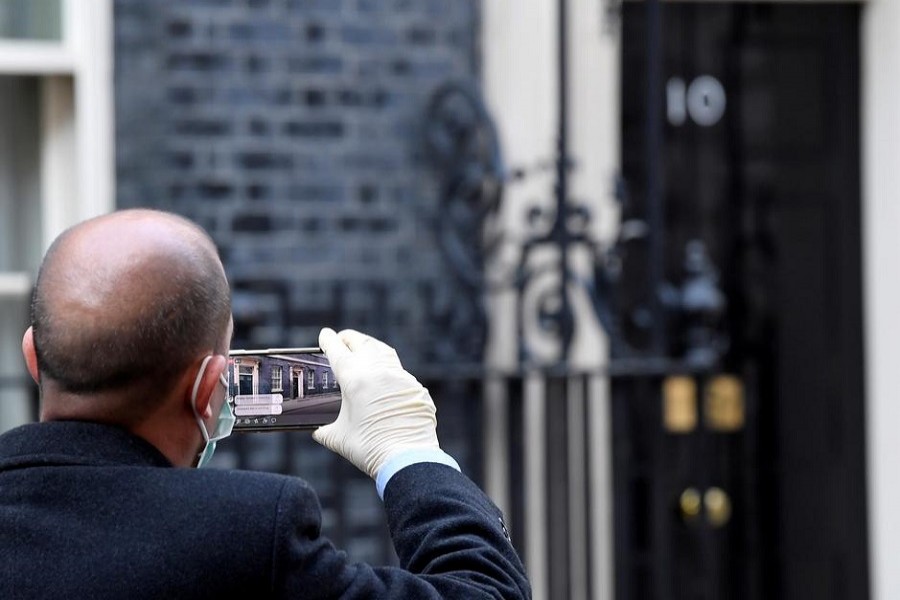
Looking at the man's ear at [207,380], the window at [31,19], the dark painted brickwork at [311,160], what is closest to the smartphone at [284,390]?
the man's ear at [207,380]

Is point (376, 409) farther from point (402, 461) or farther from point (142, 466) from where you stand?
point (142, 466)

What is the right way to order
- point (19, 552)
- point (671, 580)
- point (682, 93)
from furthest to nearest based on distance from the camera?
point (682, 93)
point (671, 580)
point (19, 552)

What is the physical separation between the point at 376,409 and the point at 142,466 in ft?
1.21

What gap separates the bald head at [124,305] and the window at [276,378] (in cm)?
29

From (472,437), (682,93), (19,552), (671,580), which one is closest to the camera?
(19,552)

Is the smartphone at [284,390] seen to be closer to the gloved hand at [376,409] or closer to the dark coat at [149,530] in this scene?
the gloved hand at [376,409]

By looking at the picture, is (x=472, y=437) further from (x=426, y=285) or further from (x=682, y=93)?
(x=682, y=93)

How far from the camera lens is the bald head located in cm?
177

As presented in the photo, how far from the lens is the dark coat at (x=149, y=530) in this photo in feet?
5.67

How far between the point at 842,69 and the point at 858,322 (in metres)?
0.81

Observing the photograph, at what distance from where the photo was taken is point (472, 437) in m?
4.44

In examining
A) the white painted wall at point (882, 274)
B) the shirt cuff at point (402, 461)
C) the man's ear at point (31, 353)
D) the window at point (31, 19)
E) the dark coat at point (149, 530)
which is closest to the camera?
the dark coat at point (149, 530)

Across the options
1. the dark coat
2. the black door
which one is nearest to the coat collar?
the dark coat

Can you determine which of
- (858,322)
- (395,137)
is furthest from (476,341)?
(858,322)
